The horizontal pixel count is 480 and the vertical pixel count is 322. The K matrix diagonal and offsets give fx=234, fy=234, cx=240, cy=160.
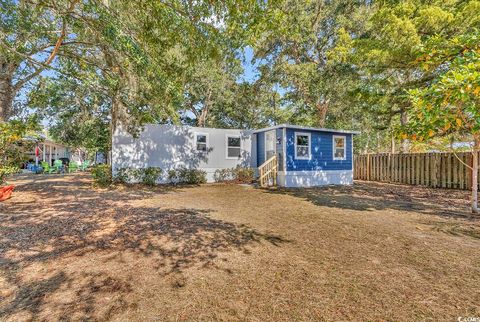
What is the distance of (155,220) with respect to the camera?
4.96 m

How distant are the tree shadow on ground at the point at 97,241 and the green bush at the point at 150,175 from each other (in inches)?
181

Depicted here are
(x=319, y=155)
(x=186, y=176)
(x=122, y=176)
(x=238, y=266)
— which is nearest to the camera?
(x=238, y=266)

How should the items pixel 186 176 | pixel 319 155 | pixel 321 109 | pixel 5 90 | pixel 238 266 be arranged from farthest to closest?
pixel 321 109, pixel 186 176, pixel 319 155, pixel 5 90, pixel 238 266

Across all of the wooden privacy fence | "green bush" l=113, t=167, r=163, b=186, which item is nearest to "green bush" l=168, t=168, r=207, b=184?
"green bush" l=113, t=167, r=163, b=186

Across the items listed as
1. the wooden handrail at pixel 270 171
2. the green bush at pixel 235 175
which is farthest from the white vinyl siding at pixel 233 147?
the wooden handrail at pixel 270 171

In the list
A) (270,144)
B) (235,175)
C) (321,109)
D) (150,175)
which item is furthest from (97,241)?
(321,109)

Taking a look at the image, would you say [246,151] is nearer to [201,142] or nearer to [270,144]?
[270,144]

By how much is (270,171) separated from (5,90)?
994 cm

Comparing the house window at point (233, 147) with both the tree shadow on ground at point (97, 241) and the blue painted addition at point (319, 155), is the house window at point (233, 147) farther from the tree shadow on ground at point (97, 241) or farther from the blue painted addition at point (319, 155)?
the tree shadow on ground at point (97, 241)

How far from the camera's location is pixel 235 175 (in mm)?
12961

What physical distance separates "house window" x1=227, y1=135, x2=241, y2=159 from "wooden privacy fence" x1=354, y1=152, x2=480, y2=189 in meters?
7.49

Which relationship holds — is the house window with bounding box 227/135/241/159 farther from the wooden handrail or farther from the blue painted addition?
the blue painted addition

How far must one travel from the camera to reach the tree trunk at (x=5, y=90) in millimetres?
7250

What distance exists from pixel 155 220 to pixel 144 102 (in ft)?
18.2
